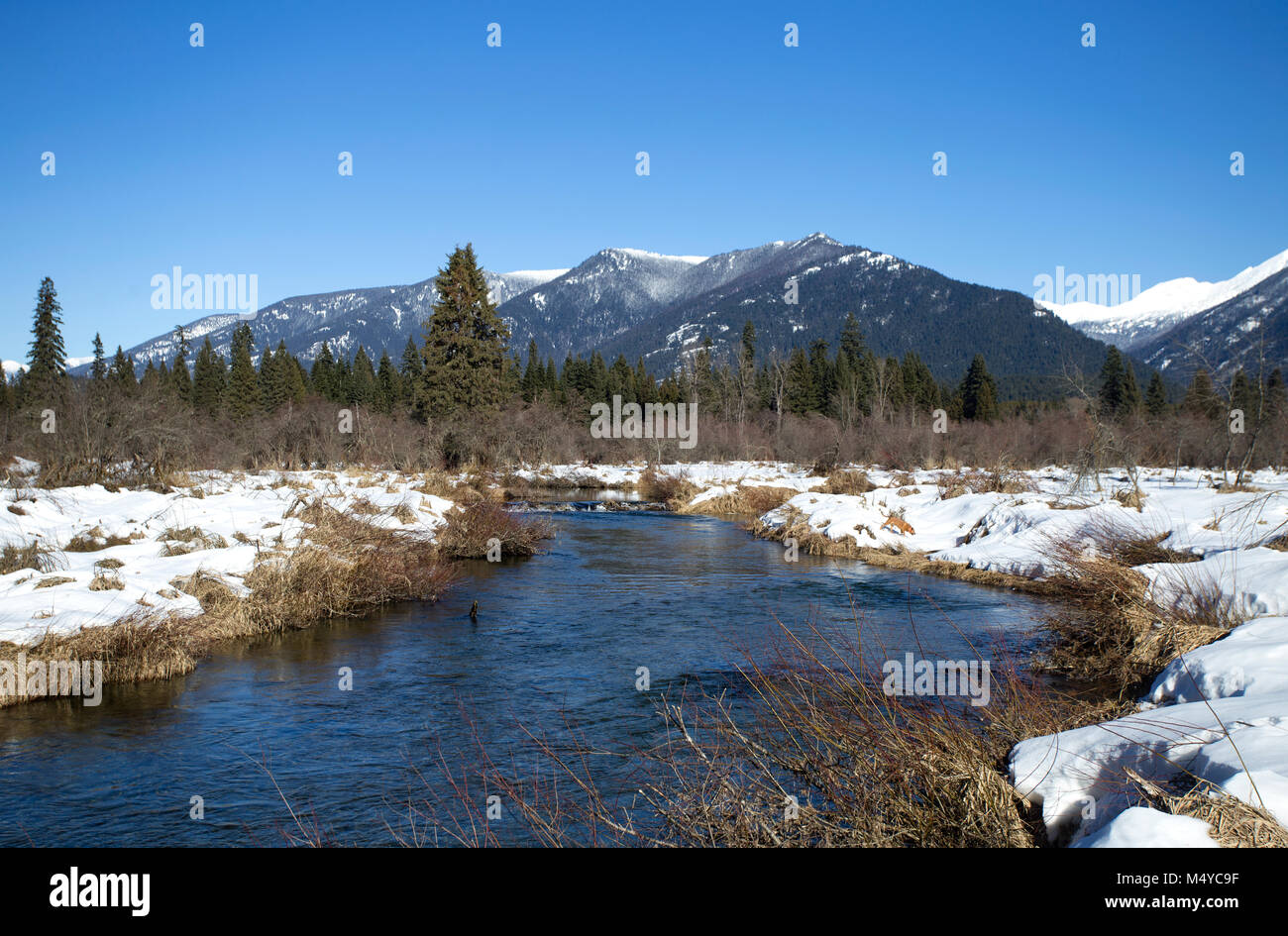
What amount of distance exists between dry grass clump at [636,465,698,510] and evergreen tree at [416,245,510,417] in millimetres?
10693

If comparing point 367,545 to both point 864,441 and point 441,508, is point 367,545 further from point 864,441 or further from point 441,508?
point 864,441

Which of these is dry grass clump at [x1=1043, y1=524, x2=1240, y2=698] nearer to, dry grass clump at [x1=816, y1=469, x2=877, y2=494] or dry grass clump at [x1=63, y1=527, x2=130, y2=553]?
dry grass clump at [x1=63, y1=527, x2=130, y2=553]

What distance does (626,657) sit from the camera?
41.8ft

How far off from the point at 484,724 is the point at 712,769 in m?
4.41

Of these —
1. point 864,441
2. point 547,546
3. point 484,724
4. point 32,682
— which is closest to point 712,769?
point 484,724

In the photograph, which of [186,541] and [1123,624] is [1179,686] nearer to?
[1123,624]

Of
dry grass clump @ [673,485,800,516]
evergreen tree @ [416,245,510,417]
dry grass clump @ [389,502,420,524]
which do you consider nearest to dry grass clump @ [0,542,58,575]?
dry grass clump @ [389,502,420,524]

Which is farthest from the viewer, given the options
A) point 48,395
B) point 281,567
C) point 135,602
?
point 48,395

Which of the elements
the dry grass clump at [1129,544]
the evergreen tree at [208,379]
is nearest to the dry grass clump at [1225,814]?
the dry grass clump at [1129,544]

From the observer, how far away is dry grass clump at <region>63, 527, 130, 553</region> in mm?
15000

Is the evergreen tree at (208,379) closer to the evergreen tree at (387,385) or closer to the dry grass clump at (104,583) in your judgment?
the evergreen tree at (387,385)

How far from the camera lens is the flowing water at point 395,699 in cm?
736

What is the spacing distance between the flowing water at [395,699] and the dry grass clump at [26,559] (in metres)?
3.34

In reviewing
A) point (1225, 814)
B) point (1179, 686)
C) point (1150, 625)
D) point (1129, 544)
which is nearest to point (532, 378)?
point (1129, 544)
